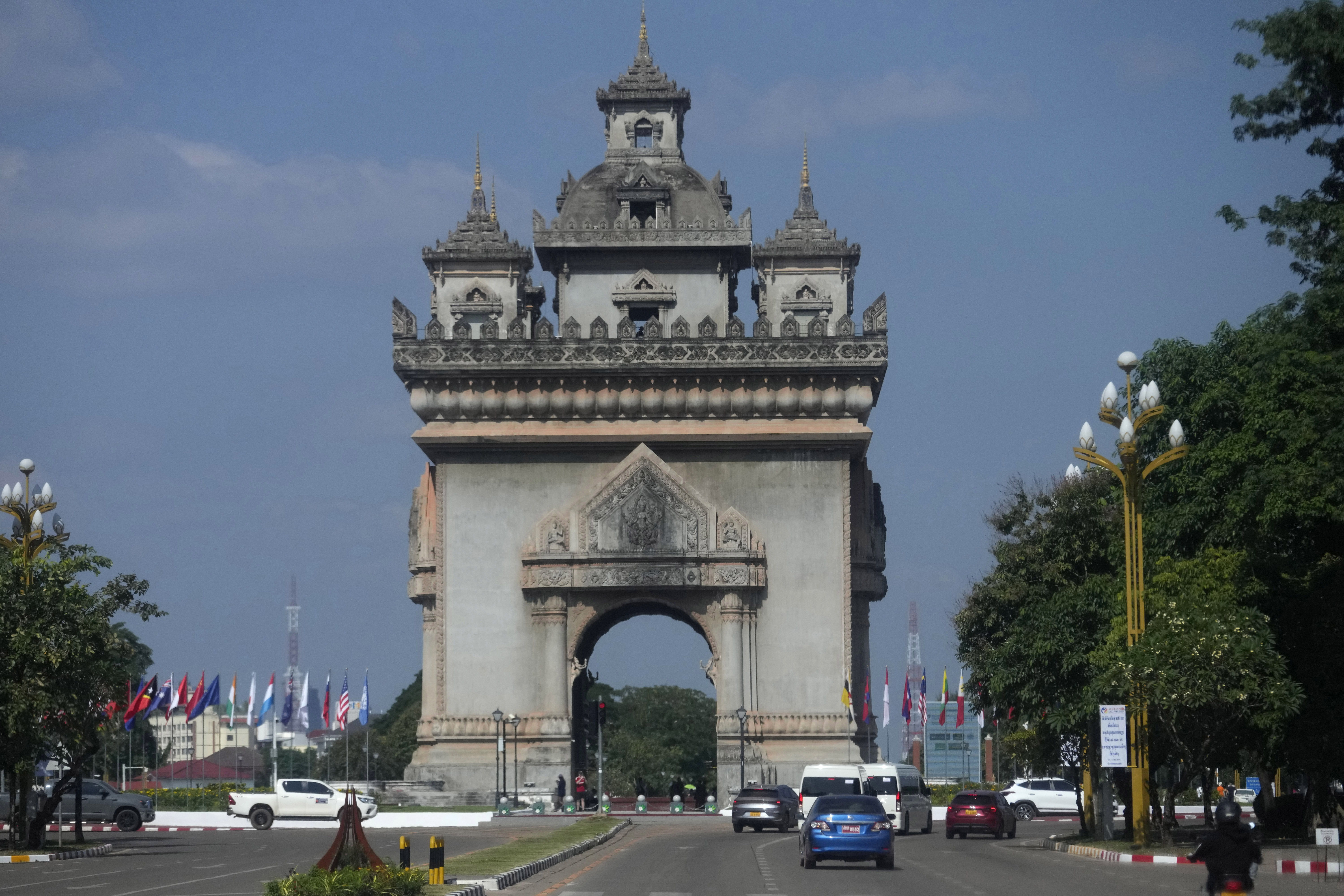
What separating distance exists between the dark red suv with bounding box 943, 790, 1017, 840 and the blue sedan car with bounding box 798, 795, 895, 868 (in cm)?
1502

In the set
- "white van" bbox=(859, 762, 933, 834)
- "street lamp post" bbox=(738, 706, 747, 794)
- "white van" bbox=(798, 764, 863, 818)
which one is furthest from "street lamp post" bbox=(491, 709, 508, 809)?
"white van" bbox=(798, 764, 863, 818)

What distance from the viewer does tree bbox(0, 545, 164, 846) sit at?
35719 millimetres

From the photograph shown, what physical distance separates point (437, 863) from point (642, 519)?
32105 millimetres

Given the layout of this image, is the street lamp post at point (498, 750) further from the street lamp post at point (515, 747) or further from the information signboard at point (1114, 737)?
the information signboard at point (1114, 737)

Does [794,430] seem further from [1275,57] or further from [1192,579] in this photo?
[1275,57]

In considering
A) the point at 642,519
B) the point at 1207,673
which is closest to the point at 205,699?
the point at 642,519

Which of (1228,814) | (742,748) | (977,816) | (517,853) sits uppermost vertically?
(1228,814)

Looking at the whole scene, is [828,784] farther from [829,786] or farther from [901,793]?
[901,793]

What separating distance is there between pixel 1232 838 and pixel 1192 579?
2133cm

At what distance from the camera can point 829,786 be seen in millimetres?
40656

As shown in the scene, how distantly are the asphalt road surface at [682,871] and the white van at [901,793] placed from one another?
2.30 metres

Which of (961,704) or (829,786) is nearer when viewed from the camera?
(829,786)

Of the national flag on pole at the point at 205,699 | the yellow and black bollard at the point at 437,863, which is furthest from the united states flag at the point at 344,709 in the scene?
the yellow and black bollard at the point at 437,863

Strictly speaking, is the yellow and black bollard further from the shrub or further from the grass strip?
the shrub
